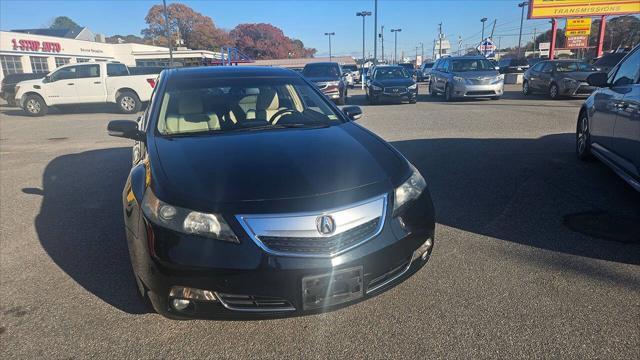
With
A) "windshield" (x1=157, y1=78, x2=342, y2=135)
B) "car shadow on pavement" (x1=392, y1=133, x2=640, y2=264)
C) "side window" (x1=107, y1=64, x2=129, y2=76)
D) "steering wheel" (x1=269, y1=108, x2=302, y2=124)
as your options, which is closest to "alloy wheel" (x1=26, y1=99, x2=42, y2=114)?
"side window" (x1=107, y1=64, x2=129, y2=76)

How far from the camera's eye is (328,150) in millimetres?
2957

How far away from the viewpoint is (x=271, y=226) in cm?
220

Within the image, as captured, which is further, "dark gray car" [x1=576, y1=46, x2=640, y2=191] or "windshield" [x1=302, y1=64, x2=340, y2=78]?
"windshield" [x1=302, y1=64, x2=340, y2=78]

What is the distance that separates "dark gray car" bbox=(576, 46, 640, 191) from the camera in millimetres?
4152

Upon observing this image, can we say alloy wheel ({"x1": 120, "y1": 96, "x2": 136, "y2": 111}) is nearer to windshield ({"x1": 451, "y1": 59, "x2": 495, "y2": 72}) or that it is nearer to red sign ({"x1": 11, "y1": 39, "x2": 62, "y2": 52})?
windshield ({"x1": 451, "y1": 59, "x2": 495, "y2": 72})

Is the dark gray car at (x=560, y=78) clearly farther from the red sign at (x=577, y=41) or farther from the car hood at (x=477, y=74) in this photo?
the red sign at (x=577, y=41)

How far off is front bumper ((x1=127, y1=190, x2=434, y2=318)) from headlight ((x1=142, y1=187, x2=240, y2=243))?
3 cm

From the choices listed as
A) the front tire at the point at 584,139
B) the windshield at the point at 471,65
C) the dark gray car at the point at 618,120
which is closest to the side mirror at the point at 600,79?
the dark gray car at the point at 618,120

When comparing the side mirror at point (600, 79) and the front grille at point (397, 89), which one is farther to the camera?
the front grille at point (397, 89)

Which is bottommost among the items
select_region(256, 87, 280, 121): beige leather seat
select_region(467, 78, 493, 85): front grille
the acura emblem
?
the acura emblem

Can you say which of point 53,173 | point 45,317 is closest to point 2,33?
point 53,173

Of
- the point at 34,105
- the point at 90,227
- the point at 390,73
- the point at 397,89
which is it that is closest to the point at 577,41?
the point at 390,73

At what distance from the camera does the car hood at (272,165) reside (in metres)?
2.39

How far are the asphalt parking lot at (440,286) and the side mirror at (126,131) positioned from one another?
3.29 ft
